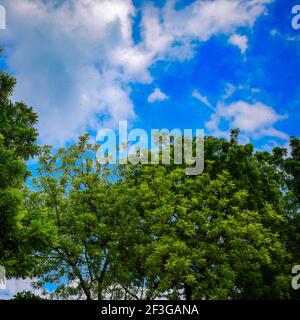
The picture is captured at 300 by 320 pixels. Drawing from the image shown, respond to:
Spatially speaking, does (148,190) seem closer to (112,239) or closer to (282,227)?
(112,239)

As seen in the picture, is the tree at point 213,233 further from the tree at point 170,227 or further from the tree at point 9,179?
the tree at point 9,179

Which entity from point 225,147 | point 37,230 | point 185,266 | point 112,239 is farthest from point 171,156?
point 37,230

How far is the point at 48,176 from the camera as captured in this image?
97.4 ft

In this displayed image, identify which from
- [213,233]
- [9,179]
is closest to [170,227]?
[213,233]

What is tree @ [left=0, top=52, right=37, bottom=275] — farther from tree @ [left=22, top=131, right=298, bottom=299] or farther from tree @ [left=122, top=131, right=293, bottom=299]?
tree @ [left=122, top=131, right=293, bottom=299]

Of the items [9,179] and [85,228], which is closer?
[9,179]

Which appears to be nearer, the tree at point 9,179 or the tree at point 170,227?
the tree at point 9,179

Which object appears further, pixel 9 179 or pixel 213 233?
pixel 213 233

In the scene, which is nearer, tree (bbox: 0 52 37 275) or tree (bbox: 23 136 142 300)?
tree (bbox: 0 52 37 275)

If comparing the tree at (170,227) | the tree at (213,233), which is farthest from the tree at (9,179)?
the tree at (213,233)

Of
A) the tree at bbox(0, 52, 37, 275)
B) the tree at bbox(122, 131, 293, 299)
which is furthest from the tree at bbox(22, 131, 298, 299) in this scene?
the tree at bbox(0, 52, 37, 275)

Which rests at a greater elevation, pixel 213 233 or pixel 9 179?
pixel 9 179

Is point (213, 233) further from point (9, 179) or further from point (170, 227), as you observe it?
point (9, 179)
